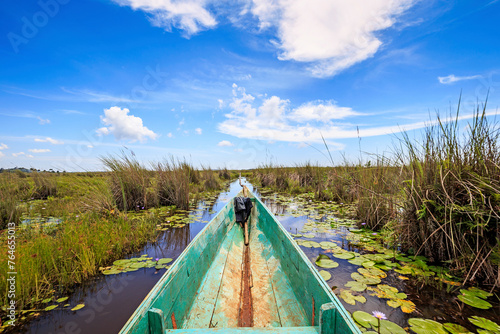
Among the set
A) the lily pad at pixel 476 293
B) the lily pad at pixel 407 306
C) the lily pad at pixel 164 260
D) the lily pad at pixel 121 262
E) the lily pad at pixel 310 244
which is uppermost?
the lily pad at pixel 476 293

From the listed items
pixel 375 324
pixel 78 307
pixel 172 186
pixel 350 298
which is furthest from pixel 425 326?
pixel 172 186

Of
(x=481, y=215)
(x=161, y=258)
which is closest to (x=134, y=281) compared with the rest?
(x=161, y=258)

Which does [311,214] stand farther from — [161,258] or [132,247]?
[132,247]

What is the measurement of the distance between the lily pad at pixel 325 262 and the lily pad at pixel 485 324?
1344 mm

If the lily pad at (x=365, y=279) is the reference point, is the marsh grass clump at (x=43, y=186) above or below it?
above

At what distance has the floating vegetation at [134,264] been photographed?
2962 mm

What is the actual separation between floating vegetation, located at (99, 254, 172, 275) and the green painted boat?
94 cm

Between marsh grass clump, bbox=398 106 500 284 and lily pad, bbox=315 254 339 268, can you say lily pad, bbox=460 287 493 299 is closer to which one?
marsh grass clump, bbox=398 106 500 284

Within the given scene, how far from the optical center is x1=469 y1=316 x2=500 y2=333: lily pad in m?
1.71

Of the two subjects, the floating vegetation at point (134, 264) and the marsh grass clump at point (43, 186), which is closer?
the floating vegetation at point (134, 264)

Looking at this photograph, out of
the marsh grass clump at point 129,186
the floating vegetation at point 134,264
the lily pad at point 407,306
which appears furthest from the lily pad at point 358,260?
the marsh grass clump at point 129,186

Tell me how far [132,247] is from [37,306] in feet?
4.97

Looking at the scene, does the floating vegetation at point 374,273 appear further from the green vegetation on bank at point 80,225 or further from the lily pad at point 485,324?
the green vegetation on bank at point 80,225

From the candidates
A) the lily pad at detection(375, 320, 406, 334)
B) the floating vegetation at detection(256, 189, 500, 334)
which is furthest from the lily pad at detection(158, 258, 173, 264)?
the lily pad at detection(375, 320, 406, 334)
